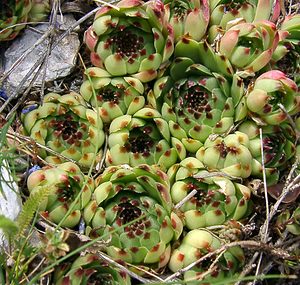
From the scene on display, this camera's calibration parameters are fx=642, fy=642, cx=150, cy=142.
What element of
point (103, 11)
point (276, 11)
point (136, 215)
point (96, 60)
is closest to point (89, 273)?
point (136, 215)

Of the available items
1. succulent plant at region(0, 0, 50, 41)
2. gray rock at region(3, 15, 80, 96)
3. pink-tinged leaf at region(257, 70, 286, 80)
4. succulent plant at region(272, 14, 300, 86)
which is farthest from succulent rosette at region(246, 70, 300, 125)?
succulent plant at region(0, 0, 50, 41)

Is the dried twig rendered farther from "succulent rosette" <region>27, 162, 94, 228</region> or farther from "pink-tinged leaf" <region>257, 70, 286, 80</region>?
"pink-tinged leaf" <region>257, 70, 286, 80</region>

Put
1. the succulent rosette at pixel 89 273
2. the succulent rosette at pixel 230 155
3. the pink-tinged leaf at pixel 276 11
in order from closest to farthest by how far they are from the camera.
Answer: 1. the succulent rosette at pixel 89 273
2. the succulent rosette at pixel 230 155
3. the pink-tinged leaf at pixel 276 11

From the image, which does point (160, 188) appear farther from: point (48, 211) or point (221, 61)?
point (221, 61)

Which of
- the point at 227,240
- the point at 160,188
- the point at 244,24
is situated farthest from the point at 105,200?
the point at 244,24

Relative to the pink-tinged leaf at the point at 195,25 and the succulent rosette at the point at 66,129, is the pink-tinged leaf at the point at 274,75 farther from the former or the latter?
the succulent rosette at the point at 66,129

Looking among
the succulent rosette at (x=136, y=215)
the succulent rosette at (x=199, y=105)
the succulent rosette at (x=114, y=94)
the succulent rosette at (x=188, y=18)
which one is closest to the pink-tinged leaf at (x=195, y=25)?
the succulent rosette at (x=188, y=18)
